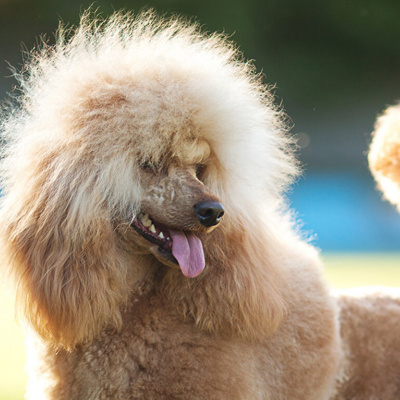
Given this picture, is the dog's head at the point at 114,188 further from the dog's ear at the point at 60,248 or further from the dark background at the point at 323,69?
the dark background at the point at 323,69

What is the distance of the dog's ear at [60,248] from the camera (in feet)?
4.03

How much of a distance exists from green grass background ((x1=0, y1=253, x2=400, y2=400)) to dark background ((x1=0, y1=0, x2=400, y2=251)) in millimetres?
638

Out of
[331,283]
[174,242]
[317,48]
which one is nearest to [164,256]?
[174,242]

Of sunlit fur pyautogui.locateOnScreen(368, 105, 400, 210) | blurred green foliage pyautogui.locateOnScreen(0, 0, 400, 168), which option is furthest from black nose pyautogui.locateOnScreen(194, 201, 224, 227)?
blurred green foliage pyautogui.locateOnScreen(0, 0, 400, 168)

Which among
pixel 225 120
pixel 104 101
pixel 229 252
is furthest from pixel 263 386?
pixel 104 101

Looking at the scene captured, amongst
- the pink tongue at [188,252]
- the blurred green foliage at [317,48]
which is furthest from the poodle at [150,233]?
the blurred green foliage at [317,48]

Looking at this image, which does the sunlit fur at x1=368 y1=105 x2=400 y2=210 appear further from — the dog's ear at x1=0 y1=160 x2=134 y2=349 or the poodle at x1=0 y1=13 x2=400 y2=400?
the dog's ear at x1=0 y1=160 x2=134 y2=349

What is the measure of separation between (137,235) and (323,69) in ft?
23.4

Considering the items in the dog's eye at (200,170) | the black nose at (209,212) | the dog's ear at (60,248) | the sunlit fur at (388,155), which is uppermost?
the sunlit fur at (388,155)

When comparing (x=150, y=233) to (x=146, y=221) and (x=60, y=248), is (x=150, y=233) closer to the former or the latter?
(x=146, y=221)

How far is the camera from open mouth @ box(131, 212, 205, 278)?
1.23 meters

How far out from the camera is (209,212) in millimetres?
1188

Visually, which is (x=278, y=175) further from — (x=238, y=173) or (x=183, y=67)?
(x=183, y=67)

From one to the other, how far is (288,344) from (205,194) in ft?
1.52
